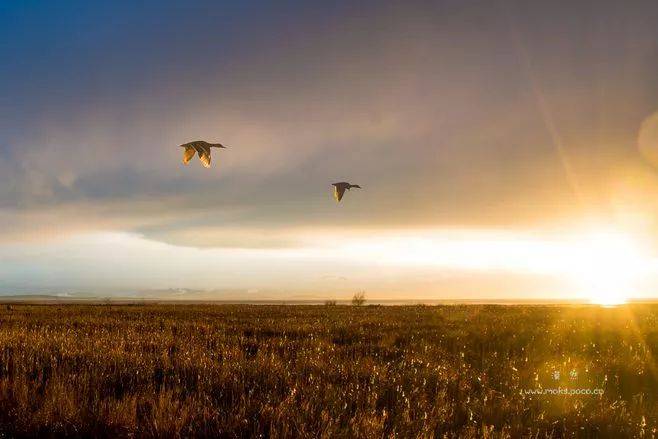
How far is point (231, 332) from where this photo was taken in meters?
13.7

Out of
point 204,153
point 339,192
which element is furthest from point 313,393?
point 339,192

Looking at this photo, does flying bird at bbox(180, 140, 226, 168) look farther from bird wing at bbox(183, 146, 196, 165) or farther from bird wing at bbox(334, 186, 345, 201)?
bird wing at bbox(334, 186, 345, 201)

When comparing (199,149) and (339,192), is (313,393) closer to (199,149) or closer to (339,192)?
(199,149)

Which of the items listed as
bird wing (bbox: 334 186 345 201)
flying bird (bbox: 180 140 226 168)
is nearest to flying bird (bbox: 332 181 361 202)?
bird wing (bbox: 334 186 345 201)

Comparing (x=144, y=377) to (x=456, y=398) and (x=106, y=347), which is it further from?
(x=456, y=398)

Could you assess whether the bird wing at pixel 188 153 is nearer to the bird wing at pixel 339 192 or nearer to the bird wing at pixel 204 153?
the bird wing at pixel 204 153

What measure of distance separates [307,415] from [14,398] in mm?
2759

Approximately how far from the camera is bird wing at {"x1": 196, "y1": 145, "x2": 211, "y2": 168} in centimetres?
1255

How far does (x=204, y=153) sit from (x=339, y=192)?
485 centimetres

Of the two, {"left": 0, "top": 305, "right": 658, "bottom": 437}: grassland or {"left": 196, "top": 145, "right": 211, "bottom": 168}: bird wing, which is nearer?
{"left": 0, "top": 305, "right": 658, "bottom": 437}: grassland

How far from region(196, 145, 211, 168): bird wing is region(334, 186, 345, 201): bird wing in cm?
420

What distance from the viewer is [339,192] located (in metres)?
16.6

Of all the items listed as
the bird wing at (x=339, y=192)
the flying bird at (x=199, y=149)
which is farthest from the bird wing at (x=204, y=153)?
the bird wing at (x=339, y=192)

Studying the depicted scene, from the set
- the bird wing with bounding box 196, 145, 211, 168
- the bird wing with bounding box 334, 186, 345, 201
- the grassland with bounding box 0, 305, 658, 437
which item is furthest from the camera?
the bird wing with bounding box 334, 186, 345, 201
